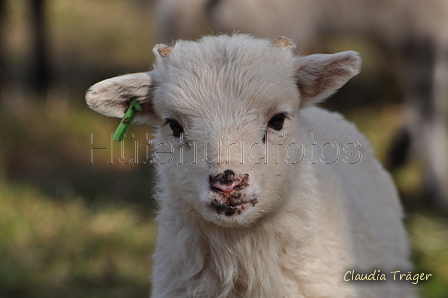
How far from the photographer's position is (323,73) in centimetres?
290

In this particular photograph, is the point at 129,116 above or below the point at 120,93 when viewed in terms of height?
below

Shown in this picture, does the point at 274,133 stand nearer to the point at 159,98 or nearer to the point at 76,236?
the point at 159,98

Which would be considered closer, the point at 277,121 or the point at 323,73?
the point at 277,121

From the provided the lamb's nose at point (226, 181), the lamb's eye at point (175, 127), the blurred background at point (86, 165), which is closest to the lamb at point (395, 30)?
the blurred background at point (86, 165)

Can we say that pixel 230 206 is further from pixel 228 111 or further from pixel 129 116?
pixel 129 116

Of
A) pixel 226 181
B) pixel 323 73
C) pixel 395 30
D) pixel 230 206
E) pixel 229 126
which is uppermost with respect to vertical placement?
pixel 395 30

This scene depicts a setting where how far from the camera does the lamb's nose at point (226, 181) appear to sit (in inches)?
94.7

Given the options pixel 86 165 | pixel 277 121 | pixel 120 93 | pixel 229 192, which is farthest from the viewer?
pixel 86 165

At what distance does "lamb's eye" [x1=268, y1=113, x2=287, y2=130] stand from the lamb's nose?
1.34 feet

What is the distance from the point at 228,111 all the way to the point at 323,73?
62 cm

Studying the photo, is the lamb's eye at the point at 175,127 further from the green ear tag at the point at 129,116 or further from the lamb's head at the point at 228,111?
the green ear tag at the point at 129,116

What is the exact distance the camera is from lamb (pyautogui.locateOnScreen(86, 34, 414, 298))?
255cm

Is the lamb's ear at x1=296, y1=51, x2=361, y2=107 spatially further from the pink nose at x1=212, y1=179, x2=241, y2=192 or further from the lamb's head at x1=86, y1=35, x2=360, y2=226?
the pink nose at x1=212, y1=179, x2=241, y2=192

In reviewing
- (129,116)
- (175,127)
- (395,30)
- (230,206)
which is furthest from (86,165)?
(230,206)
